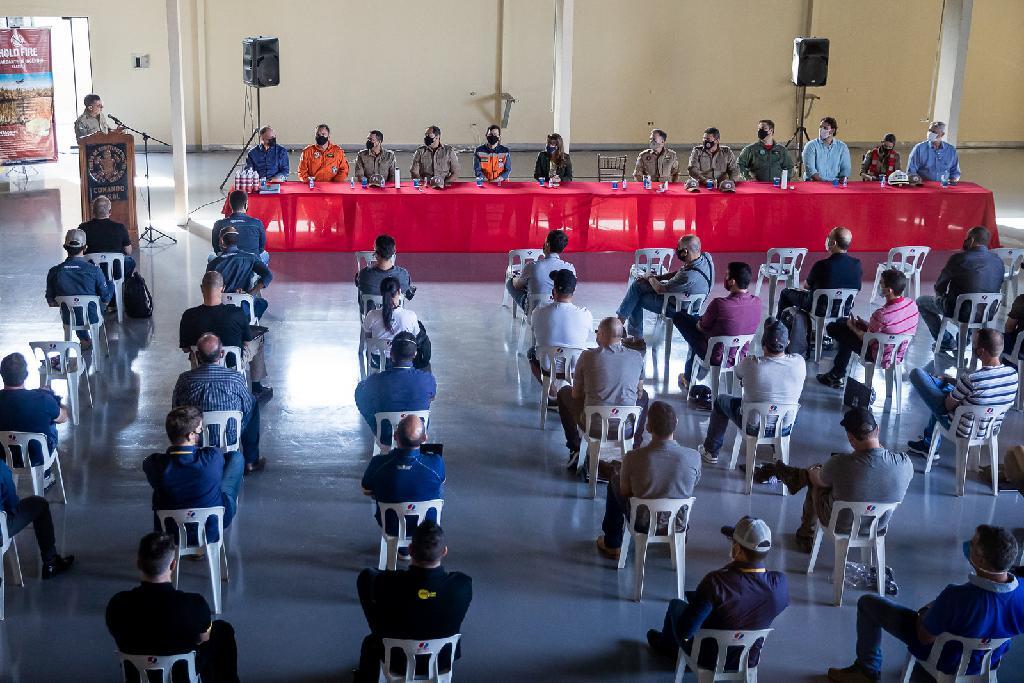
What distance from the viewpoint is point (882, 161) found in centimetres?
1316

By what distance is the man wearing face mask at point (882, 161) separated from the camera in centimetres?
1312

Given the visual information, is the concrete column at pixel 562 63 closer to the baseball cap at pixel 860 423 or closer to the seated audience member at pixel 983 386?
the seated audience member at pixel 983 386

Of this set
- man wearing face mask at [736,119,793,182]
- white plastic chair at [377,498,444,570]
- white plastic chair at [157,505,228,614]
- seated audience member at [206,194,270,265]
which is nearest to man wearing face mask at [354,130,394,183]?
seated audience member at [206,194,270,265]

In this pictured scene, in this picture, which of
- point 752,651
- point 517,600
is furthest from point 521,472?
point 752,651

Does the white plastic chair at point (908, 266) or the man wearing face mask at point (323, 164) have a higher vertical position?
the man wearing face mask at point (323, 164)

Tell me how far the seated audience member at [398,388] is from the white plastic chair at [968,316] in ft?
15.4

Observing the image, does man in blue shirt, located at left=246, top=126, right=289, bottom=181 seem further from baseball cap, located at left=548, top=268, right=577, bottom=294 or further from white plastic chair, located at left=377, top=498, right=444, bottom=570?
white plastic chair, located at left=377, top=498, right=444, bottom=570

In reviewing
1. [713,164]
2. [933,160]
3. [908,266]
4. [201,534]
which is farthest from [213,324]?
[933,160]

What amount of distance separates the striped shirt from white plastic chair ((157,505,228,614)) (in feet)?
14.1

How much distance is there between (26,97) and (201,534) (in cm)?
1229

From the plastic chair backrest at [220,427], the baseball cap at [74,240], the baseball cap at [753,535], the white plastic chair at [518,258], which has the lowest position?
the plastic chair backrest at [220,427]

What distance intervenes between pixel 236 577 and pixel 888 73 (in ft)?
54.1

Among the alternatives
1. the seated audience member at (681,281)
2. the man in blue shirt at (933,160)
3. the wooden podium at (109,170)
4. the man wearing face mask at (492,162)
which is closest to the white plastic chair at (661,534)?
the seated audience member at (681,281)

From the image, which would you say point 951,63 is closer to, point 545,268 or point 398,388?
point 545,268
